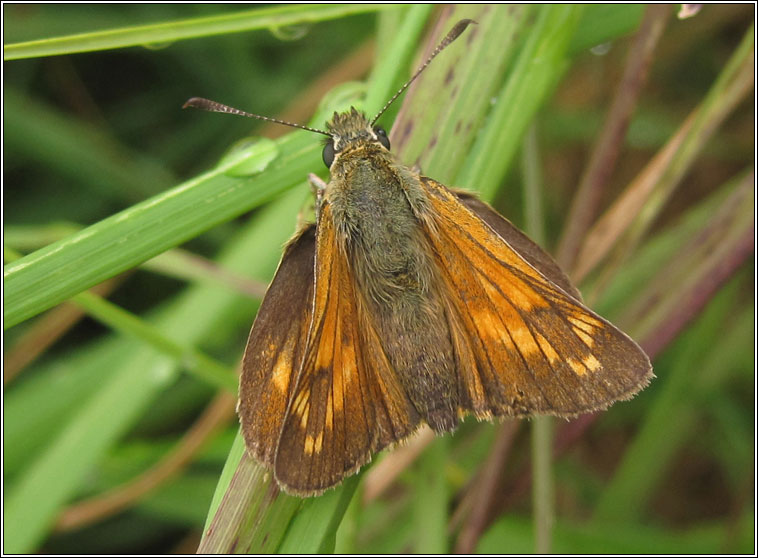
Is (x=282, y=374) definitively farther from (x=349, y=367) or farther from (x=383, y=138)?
(x=383, y=138)

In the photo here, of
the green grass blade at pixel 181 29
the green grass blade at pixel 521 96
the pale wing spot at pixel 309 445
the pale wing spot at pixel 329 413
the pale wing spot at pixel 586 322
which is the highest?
the green grass blade at pixel 181 29

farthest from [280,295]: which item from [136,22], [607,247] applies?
[136,22]

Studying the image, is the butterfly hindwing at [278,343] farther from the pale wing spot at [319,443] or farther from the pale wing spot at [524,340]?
the pale wing spot at [524,340]

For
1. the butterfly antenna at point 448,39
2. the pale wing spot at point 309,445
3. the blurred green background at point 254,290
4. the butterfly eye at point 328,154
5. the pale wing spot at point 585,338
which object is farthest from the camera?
the blurred green background at point 254,290

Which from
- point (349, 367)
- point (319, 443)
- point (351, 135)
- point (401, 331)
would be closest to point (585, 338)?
point (401, 331)

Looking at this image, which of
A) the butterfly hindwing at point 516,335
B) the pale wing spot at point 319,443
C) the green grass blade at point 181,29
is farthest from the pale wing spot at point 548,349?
the green grass blade at point 181,29

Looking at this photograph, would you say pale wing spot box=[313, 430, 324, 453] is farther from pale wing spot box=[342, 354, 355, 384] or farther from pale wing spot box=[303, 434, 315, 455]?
pale wing spot box=[342, 354, 355, 384]

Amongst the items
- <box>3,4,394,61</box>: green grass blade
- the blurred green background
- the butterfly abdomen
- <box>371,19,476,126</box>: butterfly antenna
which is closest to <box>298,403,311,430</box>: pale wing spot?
the butterfly abdomen

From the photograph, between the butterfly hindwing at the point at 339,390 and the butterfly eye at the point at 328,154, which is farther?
the butterfly eye at the point at 328,154
